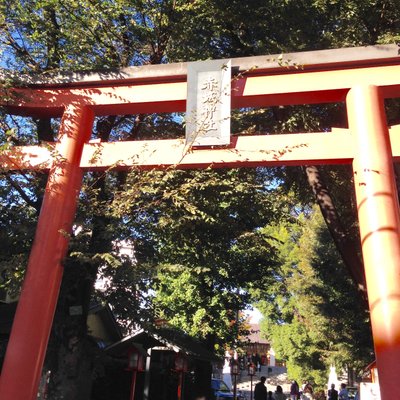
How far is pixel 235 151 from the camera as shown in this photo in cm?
565

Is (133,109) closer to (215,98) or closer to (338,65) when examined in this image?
(215,98)

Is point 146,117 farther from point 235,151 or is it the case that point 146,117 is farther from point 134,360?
point 134,360

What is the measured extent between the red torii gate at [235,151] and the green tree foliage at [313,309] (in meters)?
10.9

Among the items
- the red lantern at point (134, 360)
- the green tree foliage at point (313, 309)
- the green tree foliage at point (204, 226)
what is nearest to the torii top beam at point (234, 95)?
the green tree foliage at point (204, 226)

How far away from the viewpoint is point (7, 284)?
21.6ft

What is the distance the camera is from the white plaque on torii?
5.66 metres

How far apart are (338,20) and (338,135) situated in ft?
13.2

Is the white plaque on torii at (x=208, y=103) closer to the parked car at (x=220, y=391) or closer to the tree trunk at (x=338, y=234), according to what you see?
the tree trunk at (x=338, y=234)

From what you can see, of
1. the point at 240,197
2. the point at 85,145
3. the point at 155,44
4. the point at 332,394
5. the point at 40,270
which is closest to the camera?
the point at 40,270

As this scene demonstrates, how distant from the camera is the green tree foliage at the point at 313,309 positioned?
1591cm

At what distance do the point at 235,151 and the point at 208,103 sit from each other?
2.49 feet

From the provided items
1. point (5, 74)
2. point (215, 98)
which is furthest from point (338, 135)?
point (5, 74)

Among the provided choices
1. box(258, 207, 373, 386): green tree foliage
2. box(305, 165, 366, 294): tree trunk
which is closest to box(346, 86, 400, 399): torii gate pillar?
box(305, 165, 366, 294): tree trunk

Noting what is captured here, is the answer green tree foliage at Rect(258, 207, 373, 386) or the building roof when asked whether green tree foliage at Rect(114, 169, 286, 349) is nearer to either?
the building roof
